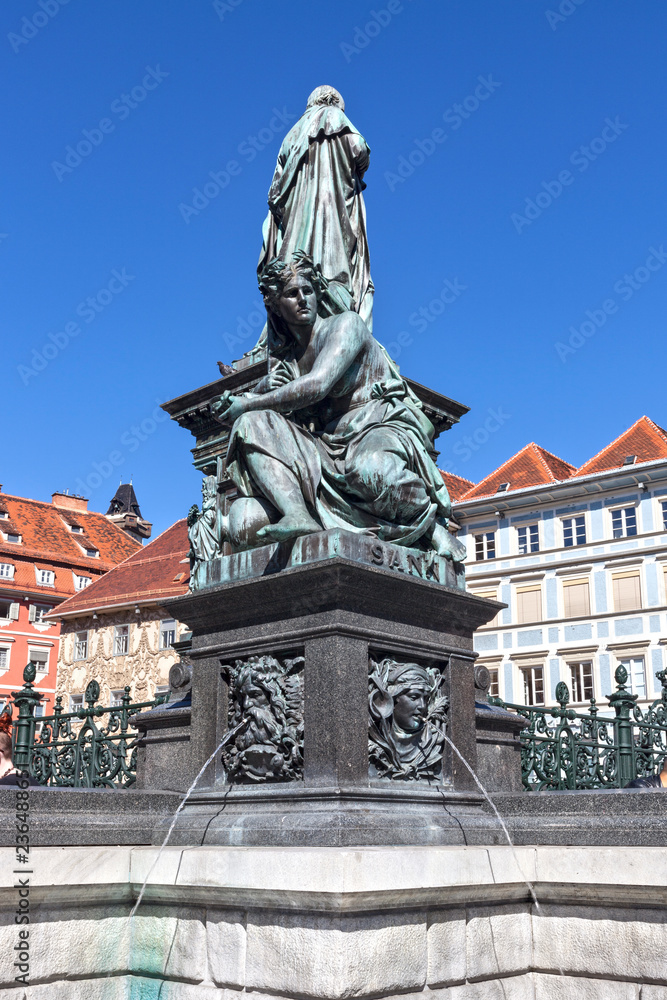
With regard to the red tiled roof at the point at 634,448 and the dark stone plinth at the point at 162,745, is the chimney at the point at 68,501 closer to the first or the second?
the red tiled roof at the point at 634,448

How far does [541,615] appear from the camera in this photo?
1777 inches

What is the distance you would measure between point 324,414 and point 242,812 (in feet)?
7.29

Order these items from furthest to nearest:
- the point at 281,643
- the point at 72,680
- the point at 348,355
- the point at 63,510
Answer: the point at 63,510
the point at 72,680
the point at 348,355
the point at 281,643

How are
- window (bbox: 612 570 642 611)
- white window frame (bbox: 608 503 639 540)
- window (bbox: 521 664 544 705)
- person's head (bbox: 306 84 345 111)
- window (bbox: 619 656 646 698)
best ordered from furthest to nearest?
window (bbox: 521 664 544 705) < white window frame (bbox: 608 503 639 540) < window (bbox: 612 570 642 611) < window (bbox: 619 656 646 698) < person's head (bbox: 306 84 345 111)

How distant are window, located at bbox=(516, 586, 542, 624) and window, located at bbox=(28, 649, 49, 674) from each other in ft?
85.1

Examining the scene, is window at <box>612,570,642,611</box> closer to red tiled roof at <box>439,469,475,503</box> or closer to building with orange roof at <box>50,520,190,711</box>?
red tiled roof at <box>439,469,475,503</box>

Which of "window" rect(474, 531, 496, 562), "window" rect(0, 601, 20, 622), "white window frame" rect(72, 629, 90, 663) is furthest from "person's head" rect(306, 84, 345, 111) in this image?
"window" rect(0, 601, 20, 622)

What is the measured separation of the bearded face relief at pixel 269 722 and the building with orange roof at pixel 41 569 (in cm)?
4720

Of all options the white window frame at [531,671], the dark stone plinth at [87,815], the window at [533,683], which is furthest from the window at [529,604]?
the dark stone plinth at [87,815]

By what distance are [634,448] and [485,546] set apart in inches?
316

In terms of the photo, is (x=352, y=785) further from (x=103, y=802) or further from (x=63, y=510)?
(x=63, y=510)

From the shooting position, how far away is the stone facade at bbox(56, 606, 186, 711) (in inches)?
1786

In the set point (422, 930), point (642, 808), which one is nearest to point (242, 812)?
point (422, 930)

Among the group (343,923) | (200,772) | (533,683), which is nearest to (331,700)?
(200,772)
